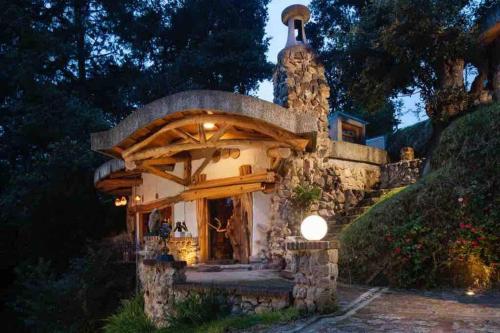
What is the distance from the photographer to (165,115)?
9422 millimetres

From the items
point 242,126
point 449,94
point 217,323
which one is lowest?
point 217,323

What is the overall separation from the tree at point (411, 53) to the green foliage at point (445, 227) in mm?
3335

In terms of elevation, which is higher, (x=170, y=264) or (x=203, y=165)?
(x=203, y=165)

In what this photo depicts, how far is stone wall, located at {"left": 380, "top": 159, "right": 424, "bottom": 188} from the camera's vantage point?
12.8 metres

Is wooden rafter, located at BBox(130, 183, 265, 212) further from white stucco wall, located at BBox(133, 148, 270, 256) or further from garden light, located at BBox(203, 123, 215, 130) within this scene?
garden light, located at BBox(203, 123, 215, 130)

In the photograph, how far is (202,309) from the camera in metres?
7.20

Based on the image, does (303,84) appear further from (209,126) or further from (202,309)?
(202,309)

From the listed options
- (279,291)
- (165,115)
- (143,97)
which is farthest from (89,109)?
(279,291)

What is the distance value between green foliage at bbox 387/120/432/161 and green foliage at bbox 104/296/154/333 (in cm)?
1112

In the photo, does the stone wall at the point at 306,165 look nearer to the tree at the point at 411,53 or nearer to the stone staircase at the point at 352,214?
the stone staircase at the point at 352,214

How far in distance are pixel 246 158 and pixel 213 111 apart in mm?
2735

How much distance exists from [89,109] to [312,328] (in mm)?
17517

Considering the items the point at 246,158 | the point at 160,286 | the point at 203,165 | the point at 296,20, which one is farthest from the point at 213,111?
the point at 296,20

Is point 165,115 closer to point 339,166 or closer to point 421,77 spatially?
point 339,166
